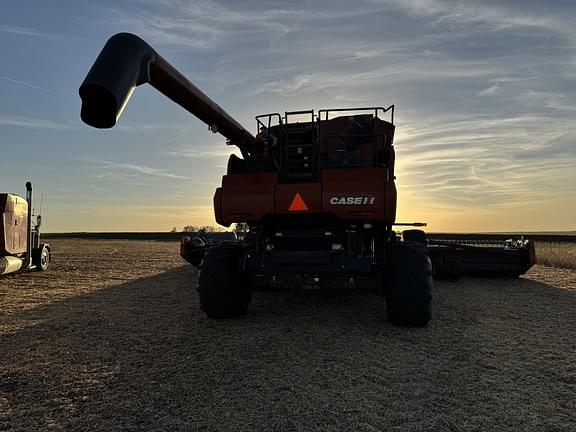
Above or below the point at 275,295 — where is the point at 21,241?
above

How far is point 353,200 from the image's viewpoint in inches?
239

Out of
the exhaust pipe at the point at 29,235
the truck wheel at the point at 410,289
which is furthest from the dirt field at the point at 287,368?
the exhaust pipe at the point at 29,235

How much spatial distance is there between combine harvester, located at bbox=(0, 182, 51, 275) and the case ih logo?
989 centimetres

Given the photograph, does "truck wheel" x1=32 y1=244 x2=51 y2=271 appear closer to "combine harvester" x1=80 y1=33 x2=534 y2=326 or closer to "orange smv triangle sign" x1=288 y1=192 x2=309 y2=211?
"combine harvester" x1=80 y1=33 x2=534 y2=326

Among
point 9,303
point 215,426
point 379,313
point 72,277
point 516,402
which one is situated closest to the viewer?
point 215,426

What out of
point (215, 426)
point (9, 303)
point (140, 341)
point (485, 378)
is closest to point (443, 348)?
point (485, 378)

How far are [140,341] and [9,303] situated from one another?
4540 mm

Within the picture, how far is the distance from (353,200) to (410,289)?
142cm

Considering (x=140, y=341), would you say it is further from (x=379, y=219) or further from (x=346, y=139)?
(x=346, y=139)

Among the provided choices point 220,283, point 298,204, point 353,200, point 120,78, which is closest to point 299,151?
point 298,204

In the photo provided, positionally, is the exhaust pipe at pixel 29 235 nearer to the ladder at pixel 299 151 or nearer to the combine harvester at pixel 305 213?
the combine harvester at pixel 305 213

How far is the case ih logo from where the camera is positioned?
6.03 metres

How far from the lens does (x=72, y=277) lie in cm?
1281

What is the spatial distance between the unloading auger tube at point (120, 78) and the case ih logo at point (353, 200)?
7.75ft
